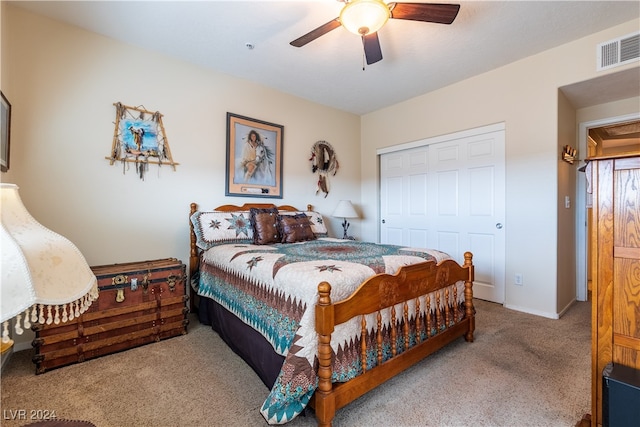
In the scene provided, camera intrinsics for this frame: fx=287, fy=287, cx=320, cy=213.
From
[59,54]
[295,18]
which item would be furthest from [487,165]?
[59,54]

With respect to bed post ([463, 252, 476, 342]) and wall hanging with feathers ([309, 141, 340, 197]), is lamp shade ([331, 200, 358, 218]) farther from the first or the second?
bed post ([463, 252, 476, 342])

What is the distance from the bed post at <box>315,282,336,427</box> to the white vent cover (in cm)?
323

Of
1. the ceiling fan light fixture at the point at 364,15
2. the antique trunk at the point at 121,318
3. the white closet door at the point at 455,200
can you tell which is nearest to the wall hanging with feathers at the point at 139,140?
the antique trunk at the point at 121,318

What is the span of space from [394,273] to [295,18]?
2.14 metres

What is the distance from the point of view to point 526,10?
7.45 ft

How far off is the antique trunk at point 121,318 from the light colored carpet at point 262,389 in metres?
0.08

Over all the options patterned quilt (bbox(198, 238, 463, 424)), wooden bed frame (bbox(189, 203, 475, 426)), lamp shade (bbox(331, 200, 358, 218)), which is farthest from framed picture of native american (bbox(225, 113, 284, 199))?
wooden bed frame (bbox(189, 203, 475, 426))

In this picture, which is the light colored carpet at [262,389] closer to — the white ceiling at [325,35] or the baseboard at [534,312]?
the baseboard at [534,312]

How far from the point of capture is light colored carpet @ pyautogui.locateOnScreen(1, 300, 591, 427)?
1488mm

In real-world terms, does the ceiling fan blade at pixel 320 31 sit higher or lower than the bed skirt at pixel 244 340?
higher

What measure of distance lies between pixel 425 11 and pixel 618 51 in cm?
202

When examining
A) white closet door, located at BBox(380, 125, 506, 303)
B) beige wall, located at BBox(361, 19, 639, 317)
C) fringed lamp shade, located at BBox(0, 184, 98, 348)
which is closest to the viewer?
fringed lamp shade, located at BBox(0, 184, 98, 348)

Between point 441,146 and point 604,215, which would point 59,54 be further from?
point 441,146

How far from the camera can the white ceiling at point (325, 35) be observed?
2234mm
